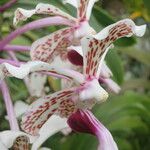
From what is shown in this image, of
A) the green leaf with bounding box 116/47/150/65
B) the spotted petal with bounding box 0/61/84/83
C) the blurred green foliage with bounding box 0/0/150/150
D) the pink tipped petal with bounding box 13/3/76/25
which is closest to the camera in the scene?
the spotted petal with bounding box 0/61/84/83

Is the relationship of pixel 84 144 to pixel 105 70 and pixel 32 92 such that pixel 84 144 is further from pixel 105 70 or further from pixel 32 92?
pixel 105 70

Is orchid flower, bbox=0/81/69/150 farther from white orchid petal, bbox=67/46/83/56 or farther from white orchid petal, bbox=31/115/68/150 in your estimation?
white orchid petal, bbox=67/46/83/56

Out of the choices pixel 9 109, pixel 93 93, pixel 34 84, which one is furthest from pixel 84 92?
pixel 34 84

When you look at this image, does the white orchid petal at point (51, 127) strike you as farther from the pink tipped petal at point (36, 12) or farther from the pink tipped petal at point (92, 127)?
the pink tipped petal at point (36, 12)

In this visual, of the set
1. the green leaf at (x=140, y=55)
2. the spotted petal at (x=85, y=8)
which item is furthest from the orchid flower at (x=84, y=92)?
the green leaf at (x=140, y=55)

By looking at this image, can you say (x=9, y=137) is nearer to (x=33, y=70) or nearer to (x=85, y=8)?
(x=33, y=70)

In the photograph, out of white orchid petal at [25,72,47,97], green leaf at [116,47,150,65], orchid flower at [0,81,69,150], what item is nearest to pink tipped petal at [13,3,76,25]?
orchid flower at [0,81,69,150]

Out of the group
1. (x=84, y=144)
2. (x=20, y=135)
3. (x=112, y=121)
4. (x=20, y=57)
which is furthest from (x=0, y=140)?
(x=112, y=121)
